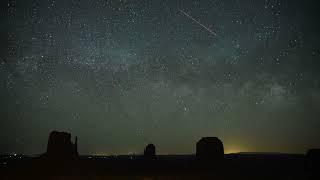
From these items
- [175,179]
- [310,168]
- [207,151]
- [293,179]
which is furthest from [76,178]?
[310,168]

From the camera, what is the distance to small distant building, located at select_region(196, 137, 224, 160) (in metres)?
44.0

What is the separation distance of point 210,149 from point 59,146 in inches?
876

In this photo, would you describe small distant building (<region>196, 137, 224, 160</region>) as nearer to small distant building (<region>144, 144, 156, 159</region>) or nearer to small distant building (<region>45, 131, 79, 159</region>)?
small distant building (<region>45, 131, 79, 159</region>)

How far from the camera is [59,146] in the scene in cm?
4828

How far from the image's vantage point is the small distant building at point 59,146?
1884 inches

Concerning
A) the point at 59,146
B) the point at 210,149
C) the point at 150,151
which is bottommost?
the point at 150,151

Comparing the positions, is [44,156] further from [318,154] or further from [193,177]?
[318,154]

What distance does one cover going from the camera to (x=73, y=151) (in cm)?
5075

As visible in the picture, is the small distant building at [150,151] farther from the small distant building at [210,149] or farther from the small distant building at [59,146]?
the small distant building at [210,149]

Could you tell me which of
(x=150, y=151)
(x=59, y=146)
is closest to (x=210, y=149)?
(x=59, y=146)

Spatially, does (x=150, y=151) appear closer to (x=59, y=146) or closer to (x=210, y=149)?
(x=59, y=146)

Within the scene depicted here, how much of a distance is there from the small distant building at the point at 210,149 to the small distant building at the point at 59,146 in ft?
64.7

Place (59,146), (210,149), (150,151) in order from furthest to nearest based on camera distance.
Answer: (150,151)
(59,146)
(210,149)

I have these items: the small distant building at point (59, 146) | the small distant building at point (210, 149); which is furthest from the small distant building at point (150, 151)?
the small distant building at point (210, 149)
